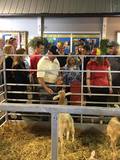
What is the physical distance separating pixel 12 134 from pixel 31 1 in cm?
502

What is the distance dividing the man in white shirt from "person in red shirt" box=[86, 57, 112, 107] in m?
0.51

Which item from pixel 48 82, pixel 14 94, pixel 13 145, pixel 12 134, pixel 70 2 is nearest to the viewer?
pixel 13 145

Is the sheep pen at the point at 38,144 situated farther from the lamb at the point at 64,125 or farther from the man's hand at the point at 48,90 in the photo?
the man's hand at the point at 48,90

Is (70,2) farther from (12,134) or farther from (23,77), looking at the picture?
(12,134)

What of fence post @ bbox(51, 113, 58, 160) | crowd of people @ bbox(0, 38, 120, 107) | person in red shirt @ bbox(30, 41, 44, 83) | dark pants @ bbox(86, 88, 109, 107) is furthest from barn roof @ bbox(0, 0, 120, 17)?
fence post @ bbox(51, 113, 58, 160)

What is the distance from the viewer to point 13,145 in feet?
12.3

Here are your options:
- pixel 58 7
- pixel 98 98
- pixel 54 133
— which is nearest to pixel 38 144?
pixel 98 98

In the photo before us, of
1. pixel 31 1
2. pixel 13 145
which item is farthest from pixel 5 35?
pixel 13 145

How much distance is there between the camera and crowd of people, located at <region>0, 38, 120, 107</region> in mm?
4488

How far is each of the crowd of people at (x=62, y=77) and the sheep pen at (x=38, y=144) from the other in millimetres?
499

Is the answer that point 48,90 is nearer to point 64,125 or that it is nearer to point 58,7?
point 64,125

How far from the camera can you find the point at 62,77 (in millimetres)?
4758

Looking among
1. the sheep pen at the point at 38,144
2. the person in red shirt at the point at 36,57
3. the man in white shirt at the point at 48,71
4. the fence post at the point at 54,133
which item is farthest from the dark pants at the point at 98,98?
the fence post at the point at 54,133

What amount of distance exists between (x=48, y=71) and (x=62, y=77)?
0.37m
